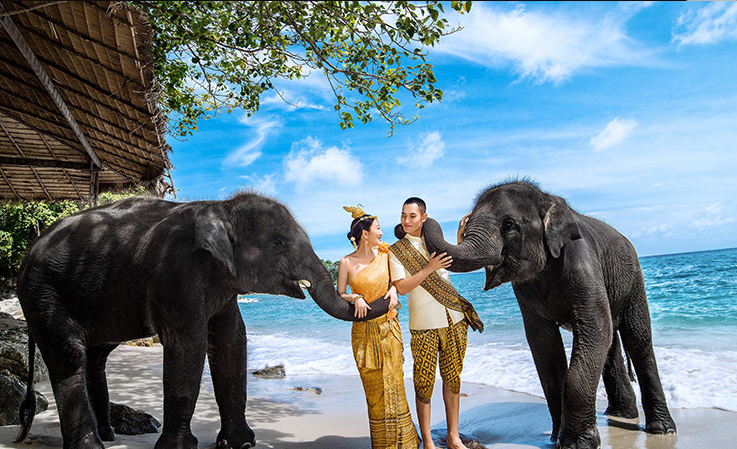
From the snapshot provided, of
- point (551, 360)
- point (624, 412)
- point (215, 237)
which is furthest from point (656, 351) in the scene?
point (215, 237)

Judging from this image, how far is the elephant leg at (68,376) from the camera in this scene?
13.3ft

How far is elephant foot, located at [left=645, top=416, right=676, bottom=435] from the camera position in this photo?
5223mm

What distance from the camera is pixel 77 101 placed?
268 inches

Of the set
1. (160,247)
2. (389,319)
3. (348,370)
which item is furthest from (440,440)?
(348,370)

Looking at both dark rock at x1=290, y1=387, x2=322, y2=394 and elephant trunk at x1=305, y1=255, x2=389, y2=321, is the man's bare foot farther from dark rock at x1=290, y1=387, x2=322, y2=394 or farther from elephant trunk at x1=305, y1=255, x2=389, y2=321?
dark rock at x1=290, y1=387, x2=322, y2=394

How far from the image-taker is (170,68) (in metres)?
8.48

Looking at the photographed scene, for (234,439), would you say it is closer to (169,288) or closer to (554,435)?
(169,288)

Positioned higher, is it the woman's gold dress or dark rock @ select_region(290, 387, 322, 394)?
the woman's gold dress

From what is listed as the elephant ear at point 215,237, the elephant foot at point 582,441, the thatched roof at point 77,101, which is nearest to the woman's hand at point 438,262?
the elephant ear at point 215,237

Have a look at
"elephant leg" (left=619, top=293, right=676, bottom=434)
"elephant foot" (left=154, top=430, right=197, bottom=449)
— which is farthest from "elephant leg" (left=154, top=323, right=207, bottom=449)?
"elephant leg" (left=619, top=293, right=676, bottom=434)

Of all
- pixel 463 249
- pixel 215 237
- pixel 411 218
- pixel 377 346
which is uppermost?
pixel 411 218

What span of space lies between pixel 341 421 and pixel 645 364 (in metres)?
2.94

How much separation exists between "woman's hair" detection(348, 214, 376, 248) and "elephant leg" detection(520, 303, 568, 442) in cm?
177

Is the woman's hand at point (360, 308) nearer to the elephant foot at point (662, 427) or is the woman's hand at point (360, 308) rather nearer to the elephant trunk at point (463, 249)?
the elephant trunk at point (463, 249)
